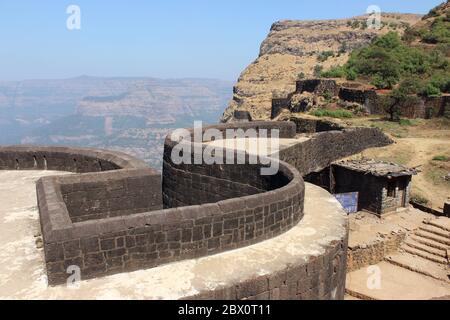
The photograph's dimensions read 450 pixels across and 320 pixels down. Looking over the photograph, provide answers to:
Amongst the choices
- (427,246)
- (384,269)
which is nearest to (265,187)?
(384,269)

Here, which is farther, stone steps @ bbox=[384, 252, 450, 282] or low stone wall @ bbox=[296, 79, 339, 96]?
low stone wall @ bbox=[296, 79, 339, 96]

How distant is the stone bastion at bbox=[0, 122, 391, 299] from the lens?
5547mm

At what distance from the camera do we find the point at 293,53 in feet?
247

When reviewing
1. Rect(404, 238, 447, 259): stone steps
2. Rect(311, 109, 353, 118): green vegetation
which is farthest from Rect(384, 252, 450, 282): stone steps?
Rect(311, 109, 353, 118): green vegetation

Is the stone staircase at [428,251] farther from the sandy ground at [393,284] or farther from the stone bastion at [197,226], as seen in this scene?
the stone bastion at [197,226]

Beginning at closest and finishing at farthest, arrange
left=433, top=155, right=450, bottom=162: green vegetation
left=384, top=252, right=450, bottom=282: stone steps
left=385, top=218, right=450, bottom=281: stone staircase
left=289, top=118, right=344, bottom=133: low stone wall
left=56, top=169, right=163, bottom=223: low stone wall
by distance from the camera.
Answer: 1. left=56, top=169, right=163, bottom=223: low stone wall
2. left=384, top=252, right=450, bottom=282: stone steps
3. left=385, top=218, right=450, bottom=281: stone staircase
4. left=433, top=155, right=450, bottom=162: green vegetation
5. left=289, top=118, right=344, bottom=133: low stone wall

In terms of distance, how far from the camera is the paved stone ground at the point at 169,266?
5.26 metres

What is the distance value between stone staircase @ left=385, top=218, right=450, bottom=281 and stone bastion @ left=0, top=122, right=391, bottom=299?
7714 millimetres

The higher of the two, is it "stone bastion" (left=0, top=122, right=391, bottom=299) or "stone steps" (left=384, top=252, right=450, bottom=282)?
"stone bastion" (left=0, top=122, right=391, bottom=299)

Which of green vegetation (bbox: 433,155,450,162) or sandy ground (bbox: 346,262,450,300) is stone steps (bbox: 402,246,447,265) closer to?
sandy ground (bbox: 346,262,450,300)

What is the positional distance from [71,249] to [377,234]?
42.7 feet

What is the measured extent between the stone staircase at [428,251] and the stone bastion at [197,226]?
7.71 m

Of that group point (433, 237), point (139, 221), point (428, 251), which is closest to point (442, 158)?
point (433, 237)

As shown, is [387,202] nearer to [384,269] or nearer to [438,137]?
[384,269]
